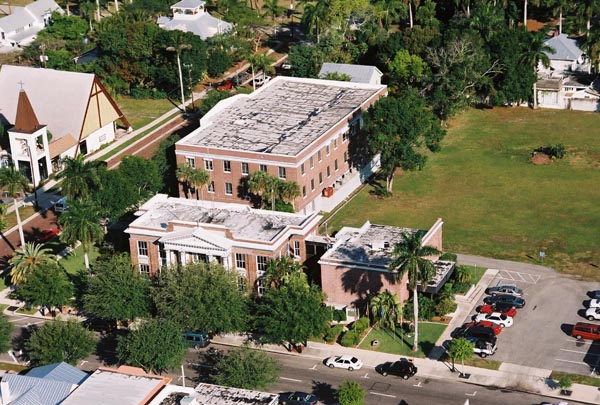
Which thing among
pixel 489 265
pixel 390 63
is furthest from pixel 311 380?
pixel 390 63

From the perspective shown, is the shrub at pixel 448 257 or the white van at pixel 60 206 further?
the white van at pixel 60 206

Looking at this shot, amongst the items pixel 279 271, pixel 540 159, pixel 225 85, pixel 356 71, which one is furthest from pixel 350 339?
pixel 225 85

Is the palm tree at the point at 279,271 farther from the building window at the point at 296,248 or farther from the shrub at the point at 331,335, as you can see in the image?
the shrub at the point at 331,335

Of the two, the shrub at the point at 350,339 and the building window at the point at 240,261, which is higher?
the building window at the point at 240,261

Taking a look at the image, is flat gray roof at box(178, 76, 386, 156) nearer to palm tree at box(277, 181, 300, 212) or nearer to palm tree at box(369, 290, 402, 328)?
palm tree at box(277, 181, 300, 212)

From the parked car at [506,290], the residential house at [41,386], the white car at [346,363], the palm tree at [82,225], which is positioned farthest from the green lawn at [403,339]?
the palm tree at [82,225]

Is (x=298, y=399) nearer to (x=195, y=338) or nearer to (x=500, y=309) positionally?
(x=195, y=338)

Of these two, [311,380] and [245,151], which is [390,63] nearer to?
[245,151]
